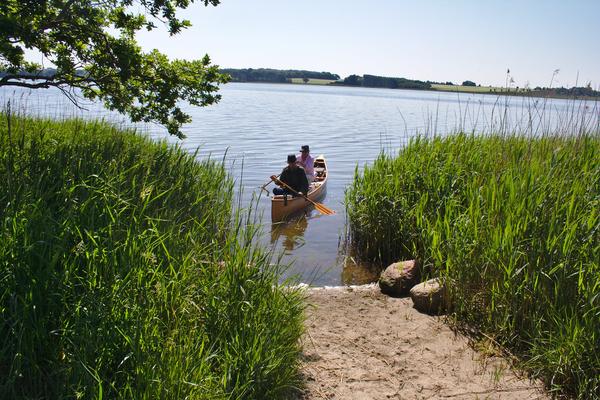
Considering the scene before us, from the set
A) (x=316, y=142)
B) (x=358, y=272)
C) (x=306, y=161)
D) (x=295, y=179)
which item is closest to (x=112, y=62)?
(x=358, y=272)

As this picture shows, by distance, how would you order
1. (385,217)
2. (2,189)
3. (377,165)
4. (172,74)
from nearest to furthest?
(2,189) < (172,74) < (385,217) < (377,165)

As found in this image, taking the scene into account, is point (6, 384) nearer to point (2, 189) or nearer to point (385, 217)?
point (2, 189)

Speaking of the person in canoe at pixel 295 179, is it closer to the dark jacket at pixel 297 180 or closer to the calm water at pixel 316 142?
the dark jacket at pixel 297 180

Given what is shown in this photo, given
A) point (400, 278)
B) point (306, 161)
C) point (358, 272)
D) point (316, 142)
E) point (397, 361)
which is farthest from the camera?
point (316, 142)

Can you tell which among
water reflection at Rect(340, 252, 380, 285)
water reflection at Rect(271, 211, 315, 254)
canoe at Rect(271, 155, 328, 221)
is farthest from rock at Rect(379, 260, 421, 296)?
canoe at Rect(271, 155, 328, 221)

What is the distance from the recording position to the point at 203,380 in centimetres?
318

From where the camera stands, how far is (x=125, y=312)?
3.25 meters

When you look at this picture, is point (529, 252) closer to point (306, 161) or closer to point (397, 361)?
point (397, 361)

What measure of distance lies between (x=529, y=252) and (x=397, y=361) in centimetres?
158

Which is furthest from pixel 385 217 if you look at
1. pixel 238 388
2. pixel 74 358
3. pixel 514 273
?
pixel 74 358

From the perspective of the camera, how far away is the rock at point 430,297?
5559mm

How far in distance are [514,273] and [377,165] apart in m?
4.77

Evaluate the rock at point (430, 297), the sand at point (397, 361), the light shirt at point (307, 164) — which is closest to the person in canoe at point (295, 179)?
the light shirt at point (307, 164)

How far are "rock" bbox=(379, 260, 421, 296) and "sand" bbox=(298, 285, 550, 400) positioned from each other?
0.52 m
